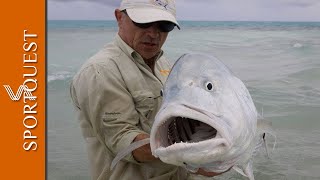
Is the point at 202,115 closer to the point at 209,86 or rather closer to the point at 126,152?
the point at 209,86

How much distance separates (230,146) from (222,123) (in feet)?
0.34

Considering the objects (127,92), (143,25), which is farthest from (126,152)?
(143,25)

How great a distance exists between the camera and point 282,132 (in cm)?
702

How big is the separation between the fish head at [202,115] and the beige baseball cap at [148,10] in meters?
0.72

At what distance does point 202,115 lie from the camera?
5.83 feet

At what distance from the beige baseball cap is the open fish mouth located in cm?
89

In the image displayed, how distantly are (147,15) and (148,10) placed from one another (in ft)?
0.14

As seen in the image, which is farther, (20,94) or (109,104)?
(20,94)

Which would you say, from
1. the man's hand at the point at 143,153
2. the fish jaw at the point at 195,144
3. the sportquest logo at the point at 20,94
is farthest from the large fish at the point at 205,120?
the sportquest logo at the point at 20,94

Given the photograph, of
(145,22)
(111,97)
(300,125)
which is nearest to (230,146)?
(111,97)

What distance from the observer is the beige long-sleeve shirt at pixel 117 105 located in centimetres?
263

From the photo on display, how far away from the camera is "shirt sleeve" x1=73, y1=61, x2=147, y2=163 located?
8.59 ft

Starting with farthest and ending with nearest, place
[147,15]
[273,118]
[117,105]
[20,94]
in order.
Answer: [273,118] < [20,94] < [147,15] < [117,105]

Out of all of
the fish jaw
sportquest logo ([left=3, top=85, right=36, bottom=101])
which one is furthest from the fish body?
sportquest logo ([left=3, top=85, right=36, bottom=101])
